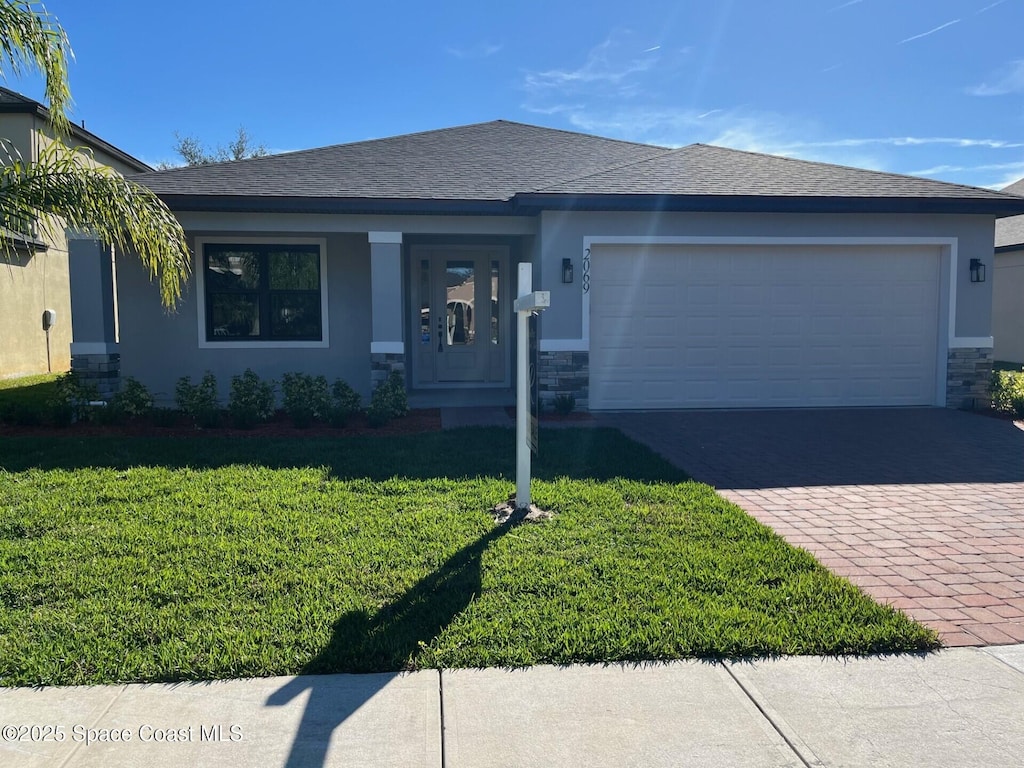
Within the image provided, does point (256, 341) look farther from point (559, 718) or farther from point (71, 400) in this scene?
→ point (559, 718)

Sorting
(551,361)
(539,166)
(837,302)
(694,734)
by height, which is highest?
(539,166)

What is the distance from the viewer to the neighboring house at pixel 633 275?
10875 millimetres

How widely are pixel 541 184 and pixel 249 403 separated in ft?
18.1

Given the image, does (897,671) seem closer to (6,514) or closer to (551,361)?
(6,514)

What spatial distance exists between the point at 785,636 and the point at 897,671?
0.53m

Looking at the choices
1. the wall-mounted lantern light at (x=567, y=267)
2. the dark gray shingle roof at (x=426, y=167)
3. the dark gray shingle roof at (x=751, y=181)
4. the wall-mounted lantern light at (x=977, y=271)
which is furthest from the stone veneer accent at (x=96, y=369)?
the wall-mounted lantern light at (x=977, y=271)

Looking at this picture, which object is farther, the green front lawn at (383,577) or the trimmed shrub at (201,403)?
the trimmed shrub at (201,403)

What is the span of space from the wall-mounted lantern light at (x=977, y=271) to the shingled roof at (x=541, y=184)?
0.76 meters

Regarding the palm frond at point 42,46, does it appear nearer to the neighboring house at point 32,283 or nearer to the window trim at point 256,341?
the window trim at point 256,341

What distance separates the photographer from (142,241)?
24.9 ft

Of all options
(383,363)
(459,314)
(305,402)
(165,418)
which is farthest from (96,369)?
(459,314)

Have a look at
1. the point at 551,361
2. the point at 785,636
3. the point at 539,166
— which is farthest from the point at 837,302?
the point at 785,636

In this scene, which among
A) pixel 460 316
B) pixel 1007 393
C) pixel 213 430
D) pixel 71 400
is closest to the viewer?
pixel 213 430

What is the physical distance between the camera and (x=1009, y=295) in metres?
19.3
